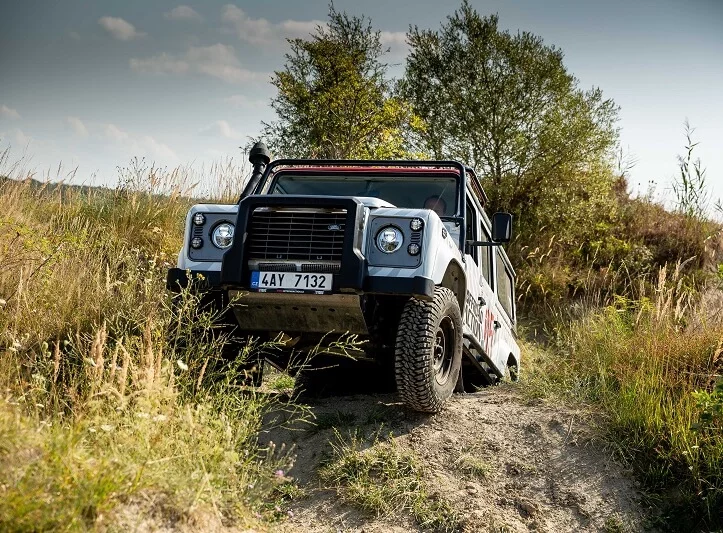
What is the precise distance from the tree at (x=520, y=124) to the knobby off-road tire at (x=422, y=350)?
10.3m

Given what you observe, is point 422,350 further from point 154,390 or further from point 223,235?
point 154,390

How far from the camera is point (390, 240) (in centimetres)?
428

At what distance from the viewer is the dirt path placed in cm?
397

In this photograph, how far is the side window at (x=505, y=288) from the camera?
755 cm

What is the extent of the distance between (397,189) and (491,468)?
7.41 ft

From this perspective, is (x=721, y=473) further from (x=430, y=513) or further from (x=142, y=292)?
(x=142, y=292)

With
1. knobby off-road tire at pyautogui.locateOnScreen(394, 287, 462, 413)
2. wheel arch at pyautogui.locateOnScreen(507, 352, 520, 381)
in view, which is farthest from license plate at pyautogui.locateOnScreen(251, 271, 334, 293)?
wheel arch at pyautogui.locateOnScreen(507, 352, 520, 381)

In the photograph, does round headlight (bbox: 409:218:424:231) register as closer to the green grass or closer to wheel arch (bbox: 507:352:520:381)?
the green grass

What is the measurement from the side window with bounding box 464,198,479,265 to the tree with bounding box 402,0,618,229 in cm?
879

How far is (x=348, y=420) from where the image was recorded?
190 inches

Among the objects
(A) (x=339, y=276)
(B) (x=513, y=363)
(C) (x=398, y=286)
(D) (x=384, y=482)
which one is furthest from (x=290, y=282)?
(B) (x=513, y=363)

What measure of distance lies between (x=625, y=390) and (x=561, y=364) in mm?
1331

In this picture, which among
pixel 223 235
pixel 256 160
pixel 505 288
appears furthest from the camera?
pixel 505 288

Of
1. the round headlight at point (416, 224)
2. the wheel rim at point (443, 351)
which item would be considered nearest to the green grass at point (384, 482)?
the wheel rim at point (443, 351)
